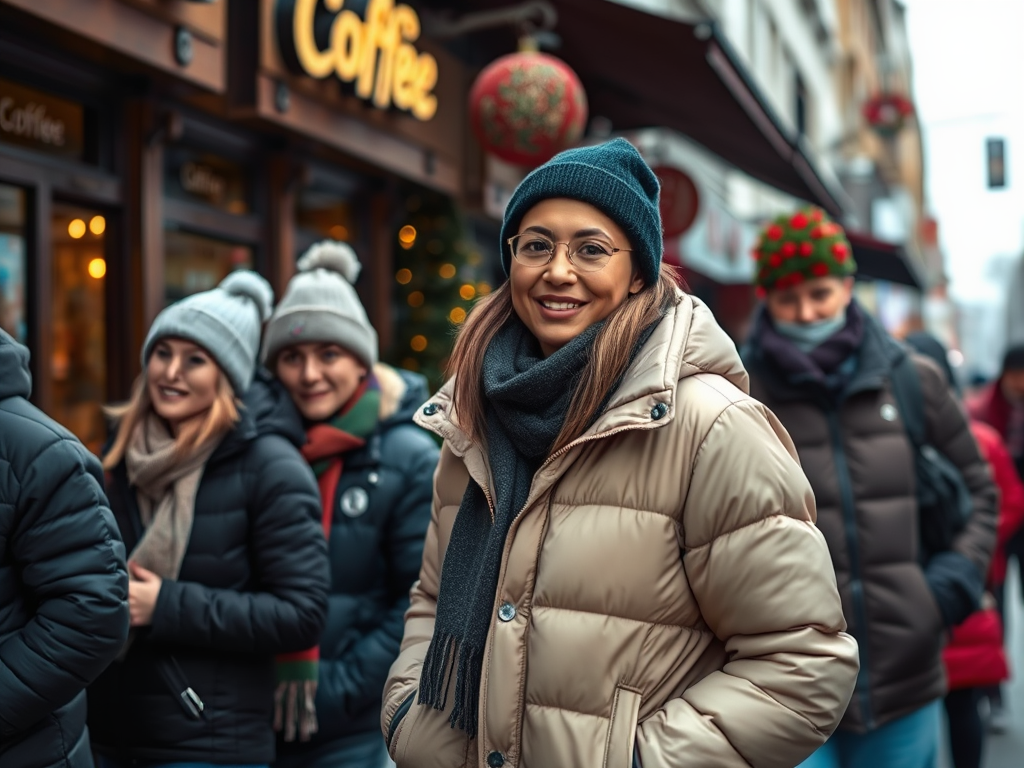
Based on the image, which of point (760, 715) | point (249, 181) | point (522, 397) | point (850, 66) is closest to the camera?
point (760, 715)

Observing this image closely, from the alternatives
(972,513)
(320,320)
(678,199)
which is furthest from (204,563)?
(678,199)

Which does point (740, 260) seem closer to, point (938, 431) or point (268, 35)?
point (268, 35)

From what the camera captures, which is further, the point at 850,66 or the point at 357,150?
the point at 850,66

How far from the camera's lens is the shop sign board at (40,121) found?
17.4 ft

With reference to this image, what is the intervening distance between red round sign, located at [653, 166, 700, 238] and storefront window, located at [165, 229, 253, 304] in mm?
3113

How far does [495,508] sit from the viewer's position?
2215 mm

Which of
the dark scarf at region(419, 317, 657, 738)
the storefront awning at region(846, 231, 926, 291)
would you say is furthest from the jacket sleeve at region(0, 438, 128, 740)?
the storefront awning at region(846, 231, 926, 291)

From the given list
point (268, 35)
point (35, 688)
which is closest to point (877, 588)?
point (35, 688)

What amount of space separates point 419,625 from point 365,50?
5.41 meters

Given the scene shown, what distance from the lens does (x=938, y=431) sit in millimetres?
4020

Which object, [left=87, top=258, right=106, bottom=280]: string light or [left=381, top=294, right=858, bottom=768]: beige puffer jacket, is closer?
[left=381, top=294, right=858, bottom=768]: beige puffer jacket

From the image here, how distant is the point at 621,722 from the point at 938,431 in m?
2.42

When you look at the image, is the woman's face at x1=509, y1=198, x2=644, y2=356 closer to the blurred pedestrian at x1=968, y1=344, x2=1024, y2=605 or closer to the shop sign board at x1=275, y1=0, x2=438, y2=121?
the shop sign board at x1=275, y1=0, x2=438, y2=121

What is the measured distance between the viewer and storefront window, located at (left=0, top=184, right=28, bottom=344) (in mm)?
5391
